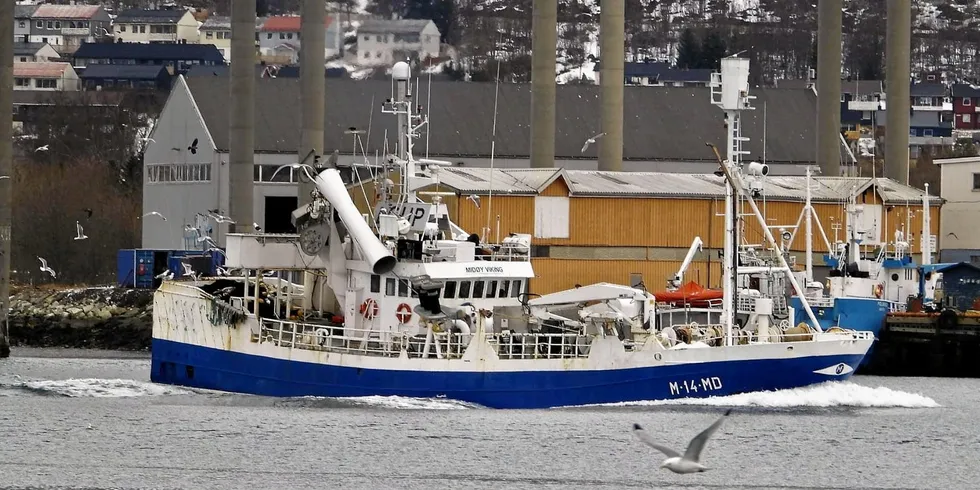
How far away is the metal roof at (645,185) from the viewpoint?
245ft

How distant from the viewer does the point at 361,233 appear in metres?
50.7

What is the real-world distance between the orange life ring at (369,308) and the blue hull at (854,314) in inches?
878

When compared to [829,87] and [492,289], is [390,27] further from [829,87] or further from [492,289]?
[492,289]

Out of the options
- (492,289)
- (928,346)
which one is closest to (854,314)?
(928,346)

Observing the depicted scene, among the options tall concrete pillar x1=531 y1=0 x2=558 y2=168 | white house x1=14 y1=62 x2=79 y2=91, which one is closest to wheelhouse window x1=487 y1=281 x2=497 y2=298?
tall concrete pillar x1=531 y1=0 x2=558 y2=168

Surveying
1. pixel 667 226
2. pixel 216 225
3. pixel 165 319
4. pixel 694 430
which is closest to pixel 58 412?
pixel 165 319

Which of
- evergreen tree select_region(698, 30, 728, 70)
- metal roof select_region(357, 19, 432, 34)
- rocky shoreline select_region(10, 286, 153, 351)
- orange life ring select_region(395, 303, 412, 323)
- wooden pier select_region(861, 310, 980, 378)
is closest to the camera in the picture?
orange life ring select_region(395, 303, 412, 323)

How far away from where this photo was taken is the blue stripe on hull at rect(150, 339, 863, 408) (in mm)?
50938

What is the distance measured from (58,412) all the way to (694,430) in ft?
57.0

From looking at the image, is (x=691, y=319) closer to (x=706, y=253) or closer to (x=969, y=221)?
(x=706, y=253)

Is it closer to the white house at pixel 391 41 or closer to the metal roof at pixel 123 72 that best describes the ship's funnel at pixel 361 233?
the white house at pixel 391 41

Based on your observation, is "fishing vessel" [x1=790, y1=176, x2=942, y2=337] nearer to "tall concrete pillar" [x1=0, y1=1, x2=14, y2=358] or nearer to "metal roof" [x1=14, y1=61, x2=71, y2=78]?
"tall concrete pillar" [x1=0, y1=1, x2=14, y2=358]

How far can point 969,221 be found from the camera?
87.2 m

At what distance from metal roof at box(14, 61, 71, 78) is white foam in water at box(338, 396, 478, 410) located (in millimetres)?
146890
